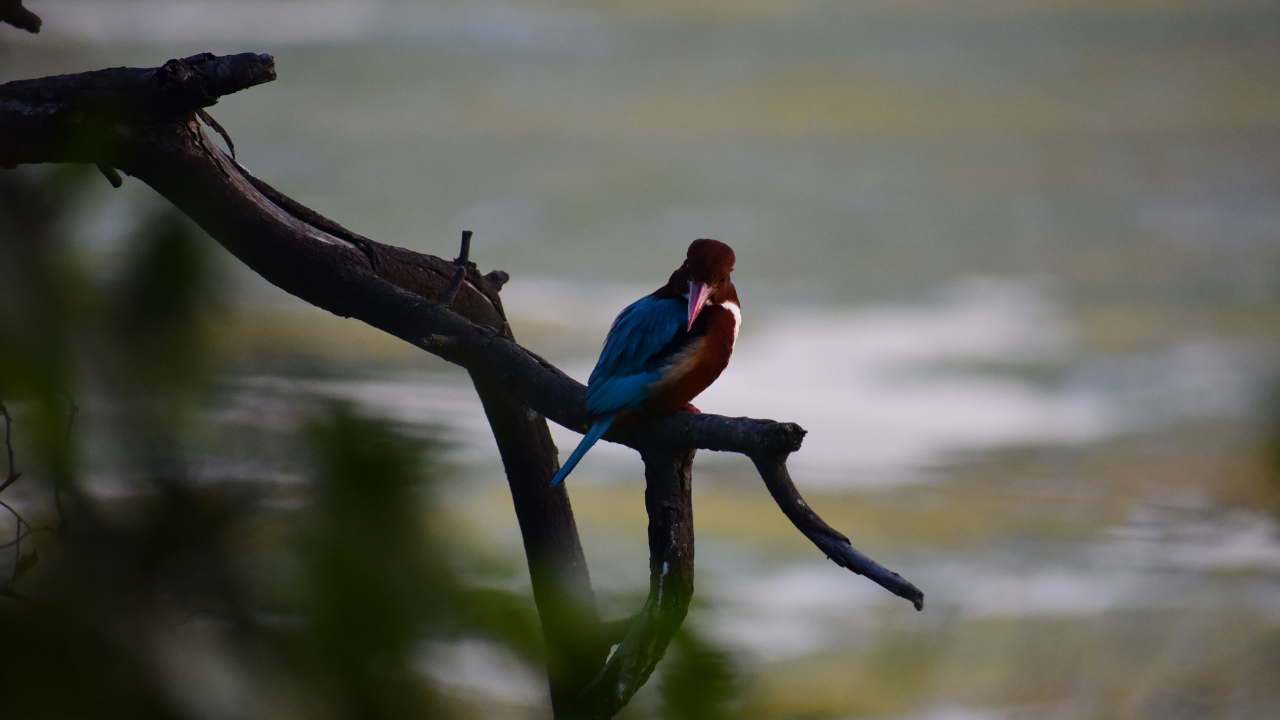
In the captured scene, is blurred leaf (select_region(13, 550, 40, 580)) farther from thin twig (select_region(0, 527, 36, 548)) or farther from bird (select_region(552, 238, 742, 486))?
bird (select_region(552, 238, 742, 486))

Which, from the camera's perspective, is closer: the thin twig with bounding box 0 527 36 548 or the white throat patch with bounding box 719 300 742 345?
the thin twig with bounding box 0 527 36 548

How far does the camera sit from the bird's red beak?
1.29m

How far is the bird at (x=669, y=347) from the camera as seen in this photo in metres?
1.21

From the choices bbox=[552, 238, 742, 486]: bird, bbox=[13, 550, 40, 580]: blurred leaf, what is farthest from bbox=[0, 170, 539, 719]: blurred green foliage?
bbox=[552, 238, 742, 486]: bird

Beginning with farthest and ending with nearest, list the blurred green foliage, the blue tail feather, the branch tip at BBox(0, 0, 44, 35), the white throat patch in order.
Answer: the white throat patch
the blue tail feather
the branch tip at BBox(0, 0, 44, 35)
the blurred green foliage

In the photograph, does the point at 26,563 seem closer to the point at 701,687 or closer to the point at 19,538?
the point at 19,538

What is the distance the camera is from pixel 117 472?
0.27 meters

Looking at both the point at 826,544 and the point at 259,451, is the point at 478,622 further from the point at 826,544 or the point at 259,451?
the point at 826,544

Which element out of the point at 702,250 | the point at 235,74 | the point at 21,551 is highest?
the point at 702,250

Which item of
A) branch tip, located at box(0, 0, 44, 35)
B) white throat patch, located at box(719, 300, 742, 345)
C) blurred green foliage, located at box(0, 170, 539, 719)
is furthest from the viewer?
white throat patch, located at box(719, 300, 742, 345)

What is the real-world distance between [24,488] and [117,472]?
0.03 meters

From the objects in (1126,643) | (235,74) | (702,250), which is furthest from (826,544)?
(1126,643)

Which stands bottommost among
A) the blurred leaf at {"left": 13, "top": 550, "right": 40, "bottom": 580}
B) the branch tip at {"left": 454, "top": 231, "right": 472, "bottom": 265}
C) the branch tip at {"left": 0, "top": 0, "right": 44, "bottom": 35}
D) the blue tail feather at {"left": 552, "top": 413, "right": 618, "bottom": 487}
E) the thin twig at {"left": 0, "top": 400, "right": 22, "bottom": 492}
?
the blurred leaf at {"left": 13, "top": 550, "right": 40, "bottom": 580}

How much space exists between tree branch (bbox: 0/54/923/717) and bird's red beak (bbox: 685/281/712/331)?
0.16 metres
